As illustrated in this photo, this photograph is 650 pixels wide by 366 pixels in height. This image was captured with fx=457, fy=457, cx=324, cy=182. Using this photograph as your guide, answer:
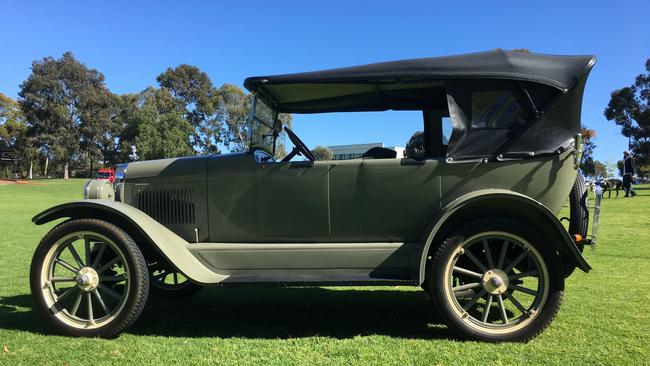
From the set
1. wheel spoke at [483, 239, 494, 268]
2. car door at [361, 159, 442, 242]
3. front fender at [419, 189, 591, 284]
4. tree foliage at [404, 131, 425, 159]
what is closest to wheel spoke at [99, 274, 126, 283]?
car door at [361, 159, 442, 242]

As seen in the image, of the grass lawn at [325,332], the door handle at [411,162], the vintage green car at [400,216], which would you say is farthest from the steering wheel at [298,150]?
the grass lawn at [325,332]

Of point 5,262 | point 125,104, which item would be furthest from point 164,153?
point 5,262

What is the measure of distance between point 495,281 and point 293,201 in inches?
67.7

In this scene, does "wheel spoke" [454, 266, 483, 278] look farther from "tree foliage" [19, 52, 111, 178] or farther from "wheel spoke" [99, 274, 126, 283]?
"tree foliage" [19, 52, 111, 178]

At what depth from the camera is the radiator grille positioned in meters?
4.03

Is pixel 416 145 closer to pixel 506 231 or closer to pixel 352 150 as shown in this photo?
pixel 352 150

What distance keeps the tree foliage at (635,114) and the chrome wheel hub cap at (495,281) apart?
44.4 m

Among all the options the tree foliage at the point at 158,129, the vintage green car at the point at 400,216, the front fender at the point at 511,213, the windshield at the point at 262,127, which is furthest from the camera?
the tree foliage at the point at 158,129

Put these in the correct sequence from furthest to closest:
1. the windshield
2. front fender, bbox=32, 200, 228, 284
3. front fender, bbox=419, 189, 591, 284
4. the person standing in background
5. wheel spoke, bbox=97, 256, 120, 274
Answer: the person standing in background < the windshield < wheel spoke, bbox=97, 256, 120, 274 < front fender, bbox=32, 200, 228, 284 < front fender, bbox=419, 189, 591, 284

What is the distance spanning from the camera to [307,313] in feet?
14.3

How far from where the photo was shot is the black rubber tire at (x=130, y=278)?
3.59 metres

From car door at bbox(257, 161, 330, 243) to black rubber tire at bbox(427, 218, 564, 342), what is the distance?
95cm

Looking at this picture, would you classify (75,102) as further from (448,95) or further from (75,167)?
(448,95)

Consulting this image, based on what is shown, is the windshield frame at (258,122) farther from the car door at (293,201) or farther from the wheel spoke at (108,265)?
the wheel spoke at (108,265)
